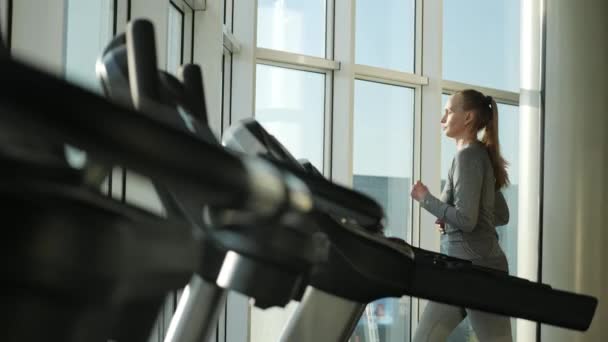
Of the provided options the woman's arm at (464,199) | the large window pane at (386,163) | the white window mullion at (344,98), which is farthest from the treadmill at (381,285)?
the large window pane at (386,163)

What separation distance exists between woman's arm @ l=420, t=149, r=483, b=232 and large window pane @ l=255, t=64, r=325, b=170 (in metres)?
2.25

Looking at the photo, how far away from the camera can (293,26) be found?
5.84 m

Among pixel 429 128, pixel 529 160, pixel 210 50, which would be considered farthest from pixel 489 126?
pixel 429 128

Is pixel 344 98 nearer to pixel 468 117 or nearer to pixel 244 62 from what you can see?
pixel 244 62

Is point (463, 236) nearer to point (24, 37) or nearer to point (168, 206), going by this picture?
point (24, 37)

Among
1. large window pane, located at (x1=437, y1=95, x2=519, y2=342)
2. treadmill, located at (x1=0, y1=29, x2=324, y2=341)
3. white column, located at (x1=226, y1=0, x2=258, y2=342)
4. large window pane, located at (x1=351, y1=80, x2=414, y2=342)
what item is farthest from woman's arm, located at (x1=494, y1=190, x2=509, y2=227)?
large window pane, located at (x1=437, y1=95, x2=519, y2=342)

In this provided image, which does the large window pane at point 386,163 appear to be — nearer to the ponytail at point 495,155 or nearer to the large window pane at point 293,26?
the large window pane at point 293,26

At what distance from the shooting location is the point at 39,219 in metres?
0.28

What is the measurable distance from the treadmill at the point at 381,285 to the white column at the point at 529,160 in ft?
14.7

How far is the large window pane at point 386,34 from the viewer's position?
6395 mm

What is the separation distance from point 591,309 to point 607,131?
4134 millimetres

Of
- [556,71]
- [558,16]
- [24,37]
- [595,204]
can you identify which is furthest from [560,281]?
[24,37]

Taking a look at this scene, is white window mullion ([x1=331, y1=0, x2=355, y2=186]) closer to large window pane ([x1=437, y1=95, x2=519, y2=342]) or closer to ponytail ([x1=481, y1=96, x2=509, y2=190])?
large window pane ([x1=437, y1=95, x2=519, y2=342])

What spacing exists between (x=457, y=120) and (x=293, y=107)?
8.09 feet
